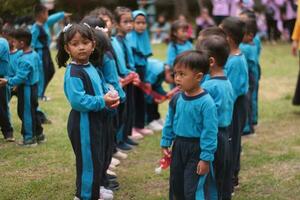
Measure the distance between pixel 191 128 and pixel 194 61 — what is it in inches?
16.3

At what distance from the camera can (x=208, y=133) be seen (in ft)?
11.3

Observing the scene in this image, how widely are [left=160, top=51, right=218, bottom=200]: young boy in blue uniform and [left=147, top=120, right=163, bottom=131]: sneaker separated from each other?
3.64m

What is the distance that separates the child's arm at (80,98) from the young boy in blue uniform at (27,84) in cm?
195

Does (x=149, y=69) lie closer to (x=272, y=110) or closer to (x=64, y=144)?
(x=64, y=144)

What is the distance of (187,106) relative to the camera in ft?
11.3

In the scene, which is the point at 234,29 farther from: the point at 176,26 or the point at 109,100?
the point at 176,26

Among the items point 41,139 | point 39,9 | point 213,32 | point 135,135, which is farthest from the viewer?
point 39,9

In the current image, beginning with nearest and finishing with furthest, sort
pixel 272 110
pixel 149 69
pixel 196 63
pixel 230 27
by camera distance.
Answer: pixel 196 63
pixel 230 27
pixel 149 69
pixel 272 110

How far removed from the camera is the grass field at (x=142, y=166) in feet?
15.3

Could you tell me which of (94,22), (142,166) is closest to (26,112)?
(142,166)

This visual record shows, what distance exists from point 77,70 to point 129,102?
2.53 metres

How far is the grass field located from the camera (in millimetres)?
4672

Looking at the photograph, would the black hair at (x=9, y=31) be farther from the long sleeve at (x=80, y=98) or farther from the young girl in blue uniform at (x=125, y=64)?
the long sleeve at (x=80, y=98)

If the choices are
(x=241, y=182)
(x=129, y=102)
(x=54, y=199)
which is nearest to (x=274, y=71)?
(x=129, y=102)
